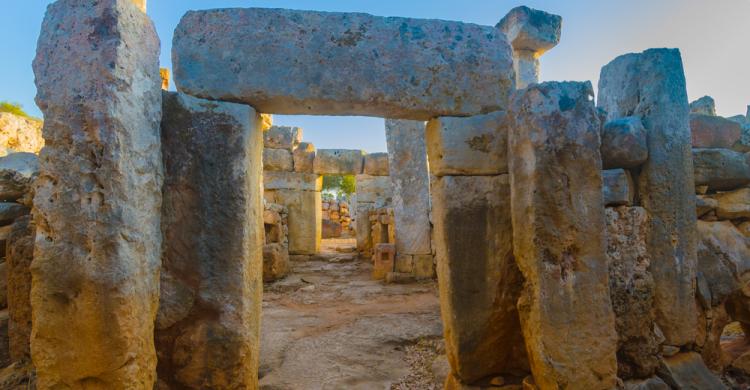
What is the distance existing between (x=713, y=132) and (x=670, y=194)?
44.0 inches

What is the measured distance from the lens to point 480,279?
2.55 meters

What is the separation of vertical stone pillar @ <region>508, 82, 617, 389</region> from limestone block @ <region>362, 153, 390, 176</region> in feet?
30.1

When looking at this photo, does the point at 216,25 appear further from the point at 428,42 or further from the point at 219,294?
the point at 219,294

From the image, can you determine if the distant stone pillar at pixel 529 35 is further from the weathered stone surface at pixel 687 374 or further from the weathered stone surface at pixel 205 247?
the weathered stone surface at pixel 205 247

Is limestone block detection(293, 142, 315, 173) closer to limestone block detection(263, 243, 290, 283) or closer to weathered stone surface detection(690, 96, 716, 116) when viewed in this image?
limestone block detection(263, 243, 290, 283)

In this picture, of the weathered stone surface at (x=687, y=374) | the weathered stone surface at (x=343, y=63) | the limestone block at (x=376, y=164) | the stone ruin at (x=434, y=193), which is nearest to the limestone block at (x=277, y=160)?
Answer: the limestone block at (x=376, y=164)

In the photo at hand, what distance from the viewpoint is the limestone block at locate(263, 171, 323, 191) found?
10.6 meters

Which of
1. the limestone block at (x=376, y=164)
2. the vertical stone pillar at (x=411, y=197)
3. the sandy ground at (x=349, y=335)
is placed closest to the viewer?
the sandy ground at (x=349, y=335)

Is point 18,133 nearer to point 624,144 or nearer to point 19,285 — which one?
point 19,285

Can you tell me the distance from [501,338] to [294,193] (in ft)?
28.4

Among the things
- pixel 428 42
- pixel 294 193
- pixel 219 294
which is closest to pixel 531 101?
pixel 428 42

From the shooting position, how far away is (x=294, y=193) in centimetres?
1063

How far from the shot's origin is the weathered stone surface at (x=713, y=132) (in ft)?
10.5

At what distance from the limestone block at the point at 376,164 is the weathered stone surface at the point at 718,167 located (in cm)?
857
